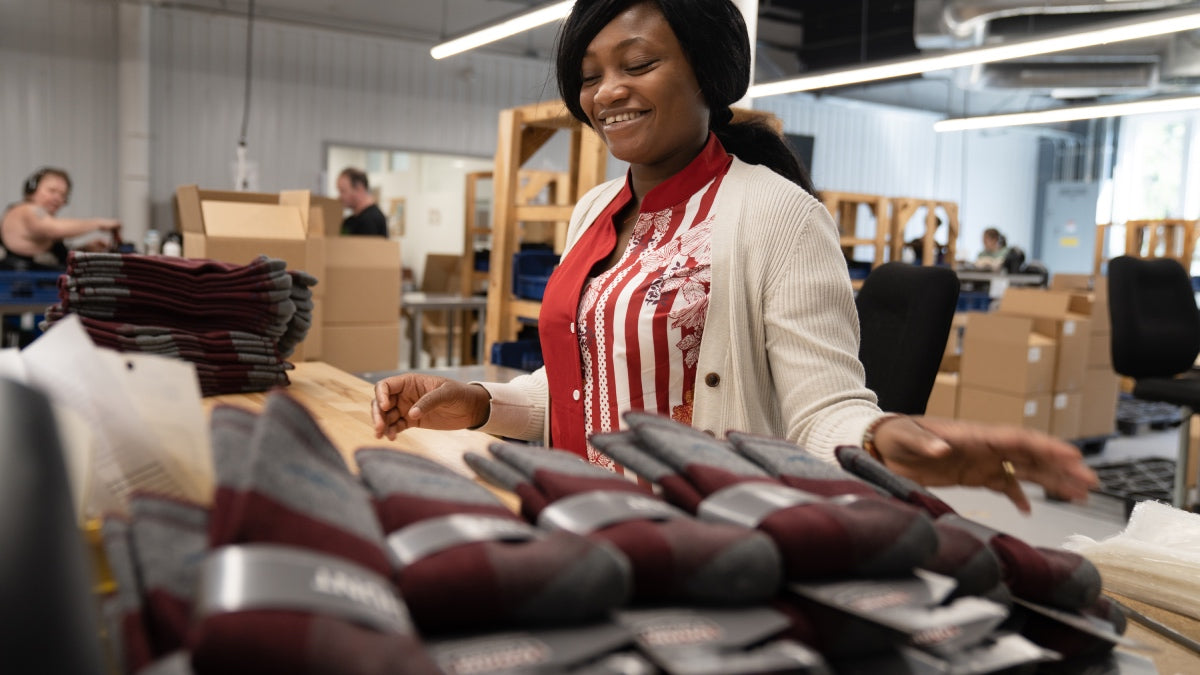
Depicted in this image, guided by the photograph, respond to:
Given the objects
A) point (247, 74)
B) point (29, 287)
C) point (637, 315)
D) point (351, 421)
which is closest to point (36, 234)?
point (29, 287)

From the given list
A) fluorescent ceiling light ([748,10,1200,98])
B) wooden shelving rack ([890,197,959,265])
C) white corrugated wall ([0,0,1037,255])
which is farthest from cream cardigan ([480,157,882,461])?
white corrugated wall ([0,0,1037,255])

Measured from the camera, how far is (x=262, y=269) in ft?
5.73

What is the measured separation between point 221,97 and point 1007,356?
7905 mm

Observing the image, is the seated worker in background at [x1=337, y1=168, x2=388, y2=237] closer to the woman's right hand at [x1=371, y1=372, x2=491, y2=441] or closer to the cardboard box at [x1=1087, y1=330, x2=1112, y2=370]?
the cardboard box at [x1=1087, y1=330, x2=1112, y2=370]

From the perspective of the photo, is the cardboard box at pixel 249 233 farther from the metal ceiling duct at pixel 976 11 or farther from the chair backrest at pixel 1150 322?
the metal ceiling duct at pixel 976 11

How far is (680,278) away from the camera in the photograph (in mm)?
1304

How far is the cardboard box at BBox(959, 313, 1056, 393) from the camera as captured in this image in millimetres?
5246

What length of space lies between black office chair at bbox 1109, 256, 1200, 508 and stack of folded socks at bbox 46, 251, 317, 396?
3615 mm

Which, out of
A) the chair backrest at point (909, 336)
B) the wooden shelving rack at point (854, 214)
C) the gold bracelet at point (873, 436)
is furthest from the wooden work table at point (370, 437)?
the wooden shelving rack at point (854, 214)

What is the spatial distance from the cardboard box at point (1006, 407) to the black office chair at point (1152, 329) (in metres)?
1.20

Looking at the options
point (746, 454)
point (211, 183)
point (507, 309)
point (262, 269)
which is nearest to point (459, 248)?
point (211, 183)

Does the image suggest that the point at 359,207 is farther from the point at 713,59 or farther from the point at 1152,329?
the point at 713,59

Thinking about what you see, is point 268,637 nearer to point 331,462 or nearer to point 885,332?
point 331,462

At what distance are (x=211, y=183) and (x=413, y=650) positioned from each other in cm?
993
